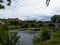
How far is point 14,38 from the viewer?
1510 cm

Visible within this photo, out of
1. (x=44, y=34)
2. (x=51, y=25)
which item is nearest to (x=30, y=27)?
(x=51, y=25)

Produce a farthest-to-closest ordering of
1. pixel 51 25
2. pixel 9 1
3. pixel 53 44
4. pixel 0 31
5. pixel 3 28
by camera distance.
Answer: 1. pixel 51 25
2. pixel 53 44
3. pixel 0 31
4. pixel 3 28
5. pixel 9 1

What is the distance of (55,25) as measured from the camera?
269 ft

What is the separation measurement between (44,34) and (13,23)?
74822 millimetres

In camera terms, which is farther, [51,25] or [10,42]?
[51,25]

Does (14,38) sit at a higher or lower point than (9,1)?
lower

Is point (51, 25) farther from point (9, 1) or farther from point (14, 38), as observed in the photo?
point (9, 1)

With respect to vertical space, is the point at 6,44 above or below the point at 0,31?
below

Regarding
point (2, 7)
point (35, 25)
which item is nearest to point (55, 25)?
point (35, 25)

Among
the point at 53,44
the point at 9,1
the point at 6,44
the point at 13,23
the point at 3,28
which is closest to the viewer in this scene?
the point at 9,1

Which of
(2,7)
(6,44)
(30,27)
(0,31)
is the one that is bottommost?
(30,27)

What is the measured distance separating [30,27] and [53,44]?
62832 millimetres

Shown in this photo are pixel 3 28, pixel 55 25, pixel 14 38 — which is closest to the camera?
pixel 3 28

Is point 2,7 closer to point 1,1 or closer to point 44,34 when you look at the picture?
point 1,1
